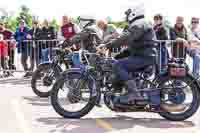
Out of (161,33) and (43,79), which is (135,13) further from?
(161,33)

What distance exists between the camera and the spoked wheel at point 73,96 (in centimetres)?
870

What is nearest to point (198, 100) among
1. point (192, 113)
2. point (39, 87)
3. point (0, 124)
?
point (192, 113)

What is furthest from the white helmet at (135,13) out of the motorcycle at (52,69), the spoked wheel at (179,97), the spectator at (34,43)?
the spectator at (34,43)

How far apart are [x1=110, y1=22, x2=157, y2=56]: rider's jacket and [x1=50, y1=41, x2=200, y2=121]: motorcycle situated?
27 cm

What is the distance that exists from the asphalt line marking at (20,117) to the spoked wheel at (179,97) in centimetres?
224

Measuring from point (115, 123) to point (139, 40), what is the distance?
1.38 m

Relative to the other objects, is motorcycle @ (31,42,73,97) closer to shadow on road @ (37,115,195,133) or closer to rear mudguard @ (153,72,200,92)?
shadow on road @ (37,115,195,133)

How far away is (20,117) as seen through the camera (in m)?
8.95

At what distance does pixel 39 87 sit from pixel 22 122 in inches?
116

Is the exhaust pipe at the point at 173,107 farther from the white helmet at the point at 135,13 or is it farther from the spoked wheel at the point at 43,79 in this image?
the spoked wheel at the point at 43,79

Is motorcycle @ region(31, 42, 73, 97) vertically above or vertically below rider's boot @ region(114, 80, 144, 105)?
above

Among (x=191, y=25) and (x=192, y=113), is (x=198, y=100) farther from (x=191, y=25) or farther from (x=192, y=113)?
(x=191, y=25)

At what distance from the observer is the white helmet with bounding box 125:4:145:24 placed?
8.57 m

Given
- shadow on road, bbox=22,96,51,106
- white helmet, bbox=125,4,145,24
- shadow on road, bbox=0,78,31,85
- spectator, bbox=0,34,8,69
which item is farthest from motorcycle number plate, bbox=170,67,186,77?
spectator, bbox=0,34,8,69
